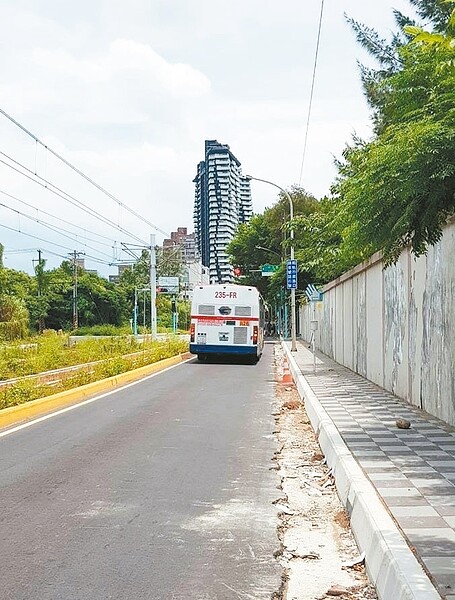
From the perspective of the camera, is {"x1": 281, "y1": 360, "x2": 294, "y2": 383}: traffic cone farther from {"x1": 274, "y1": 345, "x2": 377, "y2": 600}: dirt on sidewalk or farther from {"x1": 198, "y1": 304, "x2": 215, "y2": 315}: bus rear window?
{"x1": 274, "y1": 345, "x2": 377, "y2": 600}: dirt on sidewalk

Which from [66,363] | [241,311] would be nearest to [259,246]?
[241,311]

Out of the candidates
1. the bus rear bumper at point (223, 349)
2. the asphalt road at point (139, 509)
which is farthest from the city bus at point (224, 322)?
the asphalt road at point (139, 509)

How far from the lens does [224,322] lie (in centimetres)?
2945

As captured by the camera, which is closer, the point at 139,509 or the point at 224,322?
the point at 139,509

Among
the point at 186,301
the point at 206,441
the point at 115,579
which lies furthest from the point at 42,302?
the point at 115,579

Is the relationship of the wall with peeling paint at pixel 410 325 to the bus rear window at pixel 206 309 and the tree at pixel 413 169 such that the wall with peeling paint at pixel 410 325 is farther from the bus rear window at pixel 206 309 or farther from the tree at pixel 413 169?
the bus rear window at pixel 206 309

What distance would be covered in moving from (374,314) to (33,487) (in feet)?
35.4

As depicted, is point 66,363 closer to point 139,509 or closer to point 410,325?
point 410,325

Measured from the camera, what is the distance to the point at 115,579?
4.89 m

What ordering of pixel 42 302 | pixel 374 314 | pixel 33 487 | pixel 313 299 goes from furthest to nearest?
1. pixel 42 302
2. pixel 313 299
3. pixel 374 314
4. pixel 33 487

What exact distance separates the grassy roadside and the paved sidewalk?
5860 millimetres

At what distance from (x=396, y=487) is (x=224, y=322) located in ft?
75.4

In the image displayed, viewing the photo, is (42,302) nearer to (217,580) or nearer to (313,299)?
(313,299)

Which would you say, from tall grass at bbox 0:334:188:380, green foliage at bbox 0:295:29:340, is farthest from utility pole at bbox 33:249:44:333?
tall grass at bbox 0:334:188:380
